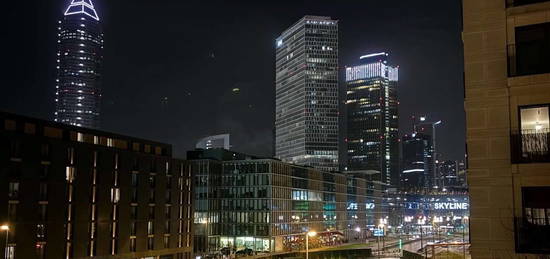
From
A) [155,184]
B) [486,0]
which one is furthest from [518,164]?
[155,184]

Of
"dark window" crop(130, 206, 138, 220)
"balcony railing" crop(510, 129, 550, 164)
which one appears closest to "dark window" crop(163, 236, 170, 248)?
"dark window" crop(130, 206, 138, 220)

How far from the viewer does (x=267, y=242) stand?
157 metres

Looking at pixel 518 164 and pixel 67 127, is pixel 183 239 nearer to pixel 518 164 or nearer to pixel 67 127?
pixel 67 127

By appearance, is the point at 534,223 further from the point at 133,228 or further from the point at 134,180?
the point at 134,180

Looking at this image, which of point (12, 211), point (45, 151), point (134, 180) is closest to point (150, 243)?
point (134, 180)

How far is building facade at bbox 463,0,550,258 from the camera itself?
17.7 m

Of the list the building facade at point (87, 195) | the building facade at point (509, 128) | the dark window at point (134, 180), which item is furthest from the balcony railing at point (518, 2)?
the dark window at point (134, 180)

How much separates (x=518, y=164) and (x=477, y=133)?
61.2 inches

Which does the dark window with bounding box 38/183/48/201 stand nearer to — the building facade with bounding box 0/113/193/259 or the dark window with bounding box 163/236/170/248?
the building facade with bounding box 0/113/193/259

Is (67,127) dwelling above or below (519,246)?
above

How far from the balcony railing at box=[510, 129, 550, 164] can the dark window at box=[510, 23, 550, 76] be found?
1849 mm

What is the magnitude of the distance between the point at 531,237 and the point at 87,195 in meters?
90.4

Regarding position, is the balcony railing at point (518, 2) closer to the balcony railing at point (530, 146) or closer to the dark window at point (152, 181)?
the balcony railing at point (530, 146)

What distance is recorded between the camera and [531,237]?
17.3 metres
